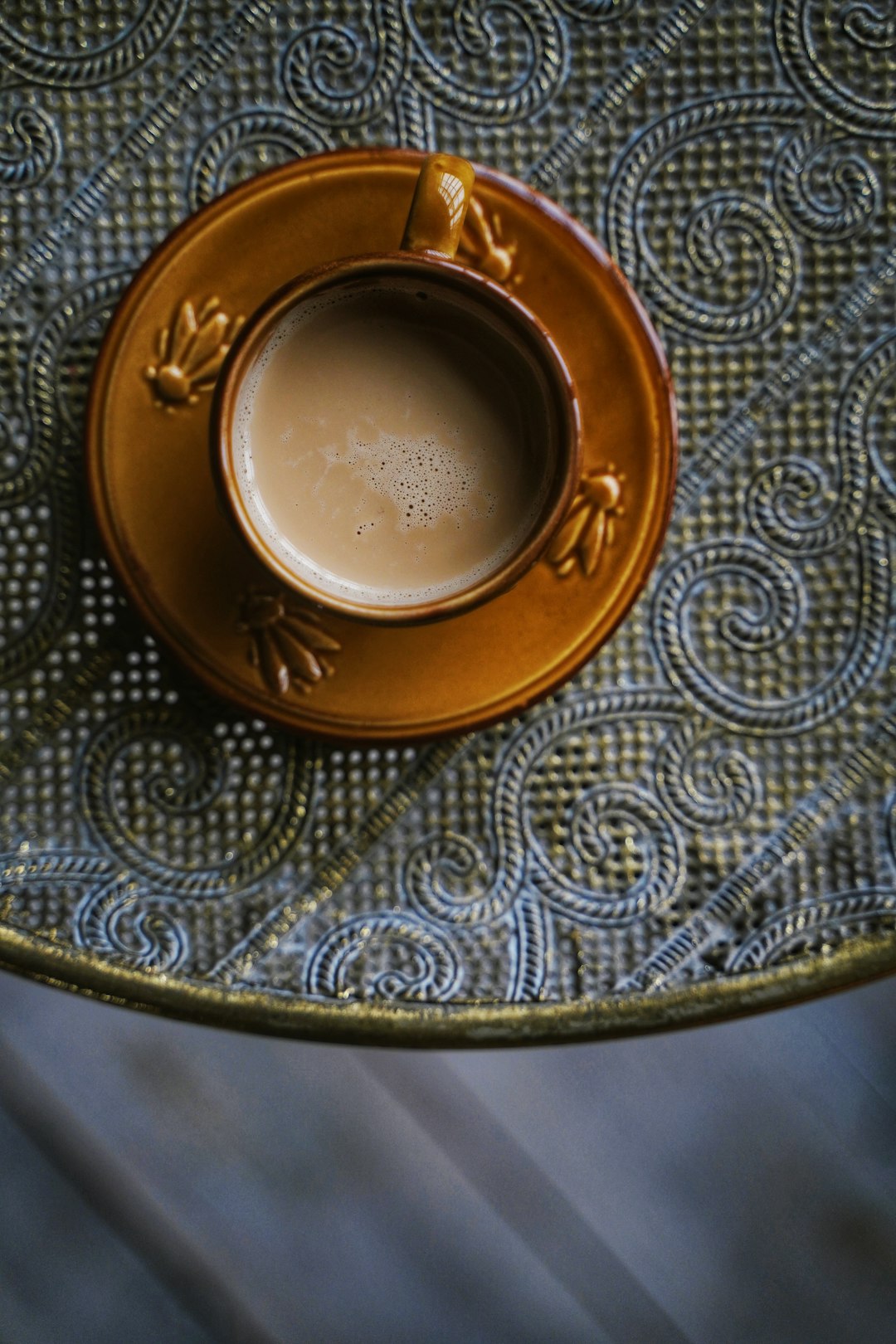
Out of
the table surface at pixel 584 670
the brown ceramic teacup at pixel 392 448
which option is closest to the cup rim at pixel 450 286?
the brown ceramic teacup at pixel 392 448

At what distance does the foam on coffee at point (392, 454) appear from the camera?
50 centimetres

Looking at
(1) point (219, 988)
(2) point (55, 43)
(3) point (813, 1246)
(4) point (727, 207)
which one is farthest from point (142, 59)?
(3) point (813, 1246)

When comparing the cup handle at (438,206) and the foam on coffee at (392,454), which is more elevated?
the cup handle at (438,206)

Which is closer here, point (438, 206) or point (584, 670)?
point (438, 206)

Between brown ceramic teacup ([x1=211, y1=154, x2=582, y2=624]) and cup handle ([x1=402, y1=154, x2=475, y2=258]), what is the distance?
0.03 m

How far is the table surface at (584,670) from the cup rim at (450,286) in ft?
0.35

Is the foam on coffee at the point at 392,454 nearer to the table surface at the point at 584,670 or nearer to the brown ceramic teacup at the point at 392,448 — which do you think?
the brown ceramic teacup at the point at 392,448

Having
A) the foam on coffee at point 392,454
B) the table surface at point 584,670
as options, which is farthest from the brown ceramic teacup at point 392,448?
the table surface at point 584,670

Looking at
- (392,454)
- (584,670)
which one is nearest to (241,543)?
(392,454)

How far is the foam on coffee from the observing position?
50 centimetres

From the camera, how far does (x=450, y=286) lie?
46cm

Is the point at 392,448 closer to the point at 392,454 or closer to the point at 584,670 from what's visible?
the point at 392,454

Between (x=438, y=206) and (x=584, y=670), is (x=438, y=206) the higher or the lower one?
the higher one

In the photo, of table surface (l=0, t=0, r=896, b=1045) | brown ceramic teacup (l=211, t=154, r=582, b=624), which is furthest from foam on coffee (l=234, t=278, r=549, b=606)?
table surface (l=0, t=0, r=896, b=1045)
